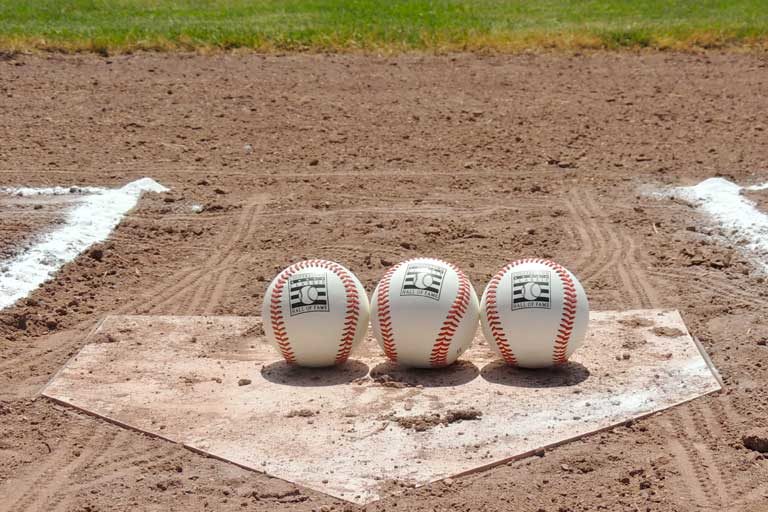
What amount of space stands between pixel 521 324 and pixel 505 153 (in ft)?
19.6

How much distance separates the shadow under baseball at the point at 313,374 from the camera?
732cm

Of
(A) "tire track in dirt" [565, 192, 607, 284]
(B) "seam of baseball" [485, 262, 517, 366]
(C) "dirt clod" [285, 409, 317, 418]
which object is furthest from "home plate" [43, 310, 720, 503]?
(A) "tire track in dirt" [565, 192, 607, 284]

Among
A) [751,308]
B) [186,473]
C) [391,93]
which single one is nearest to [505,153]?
[391,93]

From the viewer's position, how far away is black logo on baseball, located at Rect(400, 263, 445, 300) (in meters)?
7.16

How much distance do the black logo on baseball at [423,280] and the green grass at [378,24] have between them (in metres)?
11.1

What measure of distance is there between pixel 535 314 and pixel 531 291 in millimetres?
145

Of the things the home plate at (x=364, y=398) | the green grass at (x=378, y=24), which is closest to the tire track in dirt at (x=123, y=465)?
the home plate at (x=364, y=398)

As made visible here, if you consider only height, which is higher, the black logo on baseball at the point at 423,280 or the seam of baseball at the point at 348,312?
the black logo on baseball at the point at 423,280

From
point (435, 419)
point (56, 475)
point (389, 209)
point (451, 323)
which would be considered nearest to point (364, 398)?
point (435, 419)

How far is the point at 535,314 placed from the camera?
714cm

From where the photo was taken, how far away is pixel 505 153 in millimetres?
12906

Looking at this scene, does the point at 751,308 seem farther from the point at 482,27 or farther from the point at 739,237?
the point at 482,27

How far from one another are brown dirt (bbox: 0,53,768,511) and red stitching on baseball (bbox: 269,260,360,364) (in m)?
1.14

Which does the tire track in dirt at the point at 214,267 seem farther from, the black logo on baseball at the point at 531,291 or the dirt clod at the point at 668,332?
the dirt clod at the point at 668,332
